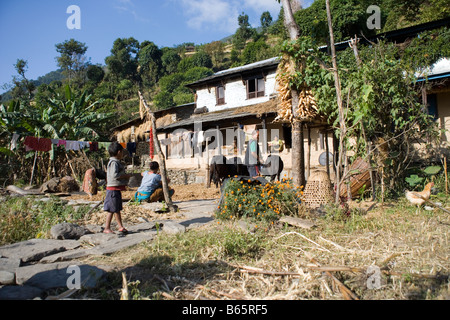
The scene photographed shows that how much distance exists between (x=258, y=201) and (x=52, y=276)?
3.18m

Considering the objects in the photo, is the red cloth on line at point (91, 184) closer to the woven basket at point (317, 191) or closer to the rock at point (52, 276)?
the rock at point (52, 276)

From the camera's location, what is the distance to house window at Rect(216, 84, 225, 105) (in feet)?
66.5

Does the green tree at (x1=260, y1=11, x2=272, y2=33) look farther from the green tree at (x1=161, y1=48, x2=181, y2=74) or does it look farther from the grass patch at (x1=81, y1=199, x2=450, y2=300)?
the grass patch at (x1=81, y1=199, x2=450, y2=300)

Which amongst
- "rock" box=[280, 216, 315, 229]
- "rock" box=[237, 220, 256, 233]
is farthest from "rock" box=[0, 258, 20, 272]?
"rock" box=[280, 216, 315, 229]

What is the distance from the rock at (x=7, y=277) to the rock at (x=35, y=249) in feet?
2.19

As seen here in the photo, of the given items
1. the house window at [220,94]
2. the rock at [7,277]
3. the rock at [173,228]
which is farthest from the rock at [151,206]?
the house window at [220,94]

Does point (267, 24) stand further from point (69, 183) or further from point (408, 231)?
point (408, 231)

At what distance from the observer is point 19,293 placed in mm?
2654

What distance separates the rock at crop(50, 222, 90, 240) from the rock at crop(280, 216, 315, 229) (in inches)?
129

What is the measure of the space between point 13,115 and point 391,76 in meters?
17.3

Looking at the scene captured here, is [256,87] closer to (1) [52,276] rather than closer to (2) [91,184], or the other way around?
(2) [91,184]

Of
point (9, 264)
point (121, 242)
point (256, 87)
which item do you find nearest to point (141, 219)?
point (121, 242)

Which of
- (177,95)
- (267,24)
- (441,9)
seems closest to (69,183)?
(441,9)

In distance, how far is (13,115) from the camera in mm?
15789
